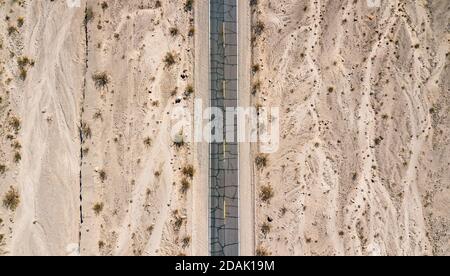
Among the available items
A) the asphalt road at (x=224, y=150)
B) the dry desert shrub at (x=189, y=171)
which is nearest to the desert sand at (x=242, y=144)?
the dry desert shrub at (x=189, y=171)

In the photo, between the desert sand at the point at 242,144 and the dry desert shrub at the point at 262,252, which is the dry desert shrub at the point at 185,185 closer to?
the desert sand at the point at 242,144

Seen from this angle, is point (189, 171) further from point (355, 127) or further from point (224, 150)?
point (355, 127)

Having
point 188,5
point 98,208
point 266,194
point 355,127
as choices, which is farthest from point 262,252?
point 188,5

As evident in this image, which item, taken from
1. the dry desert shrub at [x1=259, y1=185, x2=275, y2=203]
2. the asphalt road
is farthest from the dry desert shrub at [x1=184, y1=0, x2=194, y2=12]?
the dry desert shrub at [x1=259, y1=185, x2=275, y2=203]

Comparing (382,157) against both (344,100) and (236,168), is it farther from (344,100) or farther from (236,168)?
(236,168)

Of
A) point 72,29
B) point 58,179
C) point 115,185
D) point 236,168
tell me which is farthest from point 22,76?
point 236,168

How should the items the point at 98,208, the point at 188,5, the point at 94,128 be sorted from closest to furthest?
the point at 98,208 < the point at 94,128 < the point at 188,5
